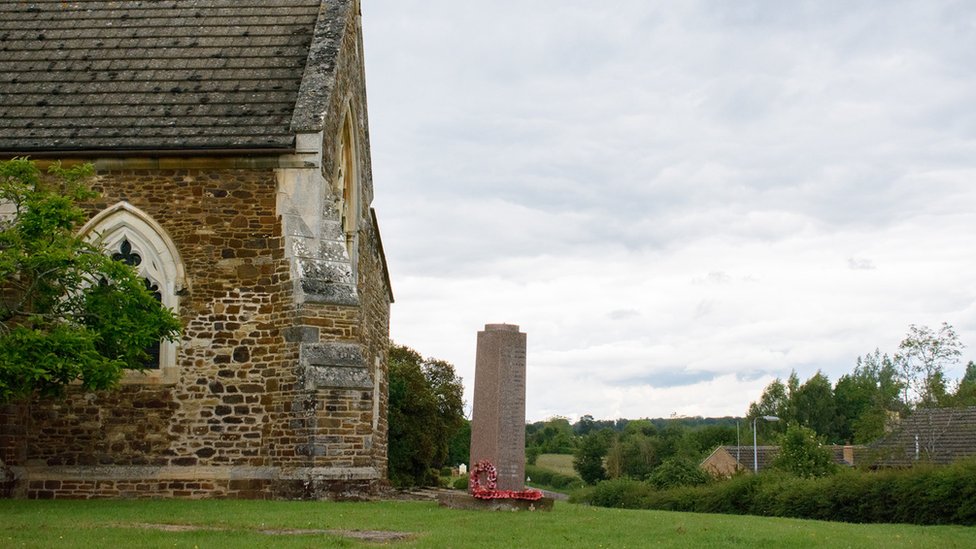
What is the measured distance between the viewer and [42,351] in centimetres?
1414

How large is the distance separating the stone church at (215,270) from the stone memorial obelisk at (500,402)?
1.92m

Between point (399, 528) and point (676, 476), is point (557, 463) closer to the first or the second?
point (676, 476)

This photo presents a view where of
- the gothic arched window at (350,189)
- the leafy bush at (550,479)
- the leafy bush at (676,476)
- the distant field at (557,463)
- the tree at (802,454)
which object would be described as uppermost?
the gothic arched window at (350,189)

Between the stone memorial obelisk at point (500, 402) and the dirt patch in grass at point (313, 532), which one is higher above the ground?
the stone memorial obelisk at point (500, 402)

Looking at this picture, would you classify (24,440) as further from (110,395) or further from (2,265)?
(2,265)

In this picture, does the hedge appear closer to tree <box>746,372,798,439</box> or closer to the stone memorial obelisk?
the stone memorial obelisk

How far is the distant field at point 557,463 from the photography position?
81025 millimetres

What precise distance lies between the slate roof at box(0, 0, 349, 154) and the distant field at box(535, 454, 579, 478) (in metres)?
58.8

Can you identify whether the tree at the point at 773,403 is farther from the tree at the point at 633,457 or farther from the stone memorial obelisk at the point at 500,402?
the stone memorial obelisk at the point at 500,402

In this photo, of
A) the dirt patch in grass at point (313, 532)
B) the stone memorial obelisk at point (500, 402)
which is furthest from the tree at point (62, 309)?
the stone memorial obelisk at point (500, 402)

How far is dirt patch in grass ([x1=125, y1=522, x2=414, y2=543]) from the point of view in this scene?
1252 cm

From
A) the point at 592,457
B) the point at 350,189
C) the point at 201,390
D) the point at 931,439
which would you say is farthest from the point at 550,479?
the point at 201,390

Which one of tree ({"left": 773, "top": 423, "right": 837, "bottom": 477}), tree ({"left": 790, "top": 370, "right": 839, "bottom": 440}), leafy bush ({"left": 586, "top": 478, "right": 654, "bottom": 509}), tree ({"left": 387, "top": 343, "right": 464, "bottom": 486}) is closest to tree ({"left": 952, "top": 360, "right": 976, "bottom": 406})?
tree ({"left": 773, "top": 423, "right": 837, "bottom": 477})

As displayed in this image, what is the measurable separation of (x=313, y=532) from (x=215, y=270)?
7312 mm
